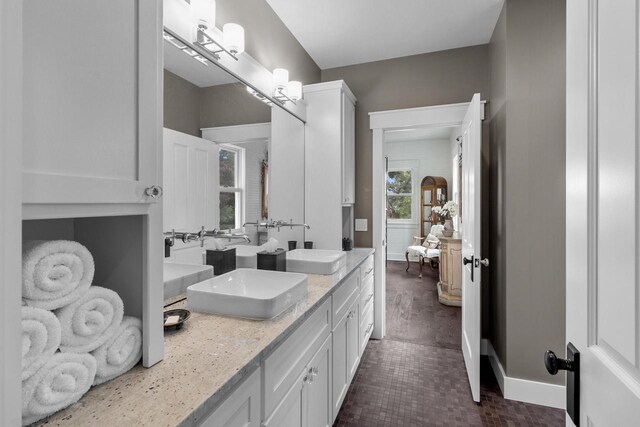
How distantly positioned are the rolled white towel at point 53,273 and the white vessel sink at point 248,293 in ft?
1.76

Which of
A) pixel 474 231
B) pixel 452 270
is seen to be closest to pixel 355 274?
pixel 474 231

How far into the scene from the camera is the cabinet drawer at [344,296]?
1.74 metres

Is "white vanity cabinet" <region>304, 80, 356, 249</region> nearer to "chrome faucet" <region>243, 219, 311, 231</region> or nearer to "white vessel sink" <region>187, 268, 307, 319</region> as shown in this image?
"chrome faucet" <region>243, 219, 311, 231</region>

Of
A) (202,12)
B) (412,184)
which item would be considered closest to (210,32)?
(202,12)

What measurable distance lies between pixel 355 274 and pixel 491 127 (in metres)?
1.67

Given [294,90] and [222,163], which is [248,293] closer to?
[222,163]

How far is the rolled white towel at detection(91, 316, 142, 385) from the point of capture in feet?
2.38

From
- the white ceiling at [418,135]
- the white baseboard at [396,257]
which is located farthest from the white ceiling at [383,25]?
the white baseboard at [396,257]

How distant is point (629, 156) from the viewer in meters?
0.54

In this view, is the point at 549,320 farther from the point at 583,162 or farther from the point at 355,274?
the point at 583,162

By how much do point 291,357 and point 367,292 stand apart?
1668 millimetres

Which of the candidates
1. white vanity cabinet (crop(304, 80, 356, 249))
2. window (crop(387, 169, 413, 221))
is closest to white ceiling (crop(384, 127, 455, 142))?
window (crop(387, 169, 413, 221))

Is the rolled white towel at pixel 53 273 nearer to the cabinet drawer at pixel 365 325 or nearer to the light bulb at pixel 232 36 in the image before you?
the light bulb at pixel 232 36

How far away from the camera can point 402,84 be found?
3031mm
